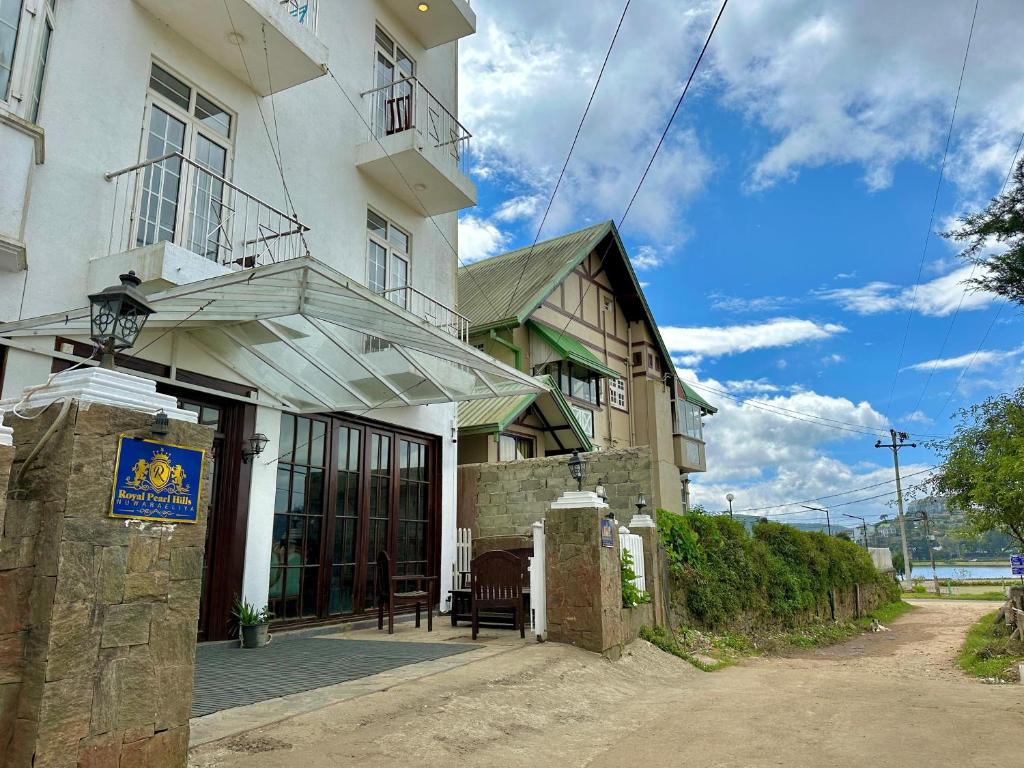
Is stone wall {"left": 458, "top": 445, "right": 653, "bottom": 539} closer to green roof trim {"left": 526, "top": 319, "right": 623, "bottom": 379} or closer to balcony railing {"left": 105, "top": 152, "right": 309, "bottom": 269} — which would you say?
balcony railing {"left": 105, "top": 152, "right": 309, "bottom": 269}

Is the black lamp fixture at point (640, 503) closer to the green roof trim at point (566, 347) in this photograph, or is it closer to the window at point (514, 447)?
the window at point (514, 447)

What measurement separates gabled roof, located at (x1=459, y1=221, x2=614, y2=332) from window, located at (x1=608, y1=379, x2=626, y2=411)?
420cm

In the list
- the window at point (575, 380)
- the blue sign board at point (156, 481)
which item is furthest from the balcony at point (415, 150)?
the blue sign board at point (156, 481)

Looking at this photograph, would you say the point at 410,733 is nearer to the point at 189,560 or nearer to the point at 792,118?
the point at 189,560

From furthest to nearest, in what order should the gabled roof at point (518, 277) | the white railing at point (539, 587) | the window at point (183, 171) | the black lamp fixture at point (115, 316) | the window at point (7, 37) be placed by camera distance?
1. the gabled roof at point (518, 277)
2. the white railing at point (539, 587)
3. the window at point (183, 171)
4. the window at point (7, 37)
5. the black lamp fixture at point (115, 316)

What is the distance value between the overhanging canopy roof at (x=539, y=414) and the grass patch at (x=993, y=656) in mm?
7744

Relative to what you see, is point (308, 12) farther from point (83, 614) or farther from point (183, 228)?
point (83, 614)

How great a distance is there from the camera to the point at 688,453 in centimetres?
2500

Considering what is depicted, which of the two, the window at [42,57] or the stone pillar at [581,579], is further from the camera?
the stone pillar at [581,579]

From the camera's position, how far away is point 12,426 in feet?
10.4

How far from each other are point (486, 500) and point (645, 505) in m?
3.16

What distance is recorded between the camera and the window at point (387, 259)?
10.9 m

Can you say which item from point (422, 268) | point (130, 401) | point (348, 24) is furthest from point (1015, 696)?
point (348, 24)

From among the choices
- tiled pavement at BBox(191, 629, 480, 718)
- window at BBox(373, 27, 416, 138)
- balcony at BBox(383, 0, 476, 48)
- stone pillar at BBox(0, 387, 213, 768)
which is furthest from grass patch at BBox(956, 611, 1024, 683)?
balcony at BBox(383, 0, 476, 48)
